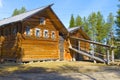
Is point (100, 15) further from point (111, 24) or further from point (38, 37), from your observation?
point (38, 37)

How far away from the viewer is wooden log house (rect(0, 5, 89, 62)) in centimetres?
2772

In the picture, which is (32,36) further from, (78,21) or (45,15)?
(78,21)

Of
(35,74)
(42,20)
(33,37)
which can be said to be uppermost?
(42,20)

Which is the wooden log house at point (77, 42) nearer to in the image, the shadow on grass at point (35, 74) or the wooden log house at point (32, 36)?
the wooden log house at point (32, 36)

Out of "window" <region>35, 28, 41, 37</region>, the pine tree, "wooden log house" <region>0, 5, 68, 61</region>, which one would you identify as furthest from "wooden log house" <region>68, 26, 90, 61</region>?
the pine tree

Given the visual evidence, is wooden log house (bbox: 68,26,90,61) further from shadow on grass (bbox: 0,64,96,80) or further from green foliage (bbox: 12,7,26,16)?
green foliage (bbox: 12,7,26,16)

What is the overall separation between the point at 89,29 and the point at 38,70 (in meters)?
47.3

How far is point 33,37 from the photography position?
2906 centimetres

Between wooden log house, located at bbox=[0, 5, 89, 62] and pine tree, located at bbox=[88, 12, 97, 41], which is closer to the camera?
wooden log house, located at bbox=[0, 5, 89, 62]

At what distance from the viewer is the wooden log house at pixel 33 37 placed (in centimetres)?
2772

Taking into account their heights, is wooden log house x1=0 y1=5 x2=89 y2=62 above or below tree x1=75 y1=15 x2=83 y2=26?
below

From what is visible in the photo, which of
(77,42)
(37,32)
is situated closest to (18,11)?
(77,42)

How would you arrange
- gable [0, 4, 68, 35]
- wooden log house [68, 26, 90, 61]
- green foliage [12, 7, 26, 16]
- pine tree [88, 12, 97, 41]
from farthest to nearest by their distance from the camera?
green foliage [12, 7, 26, 16], pine tree [88, 12, 97, 41], wooden log house [68, 26, 90, 61], gable [0, 4, 68, 35]

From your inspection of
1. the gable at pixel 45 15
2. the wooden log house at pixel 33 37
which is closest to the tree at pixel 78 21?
the gable at pixel 45 15
